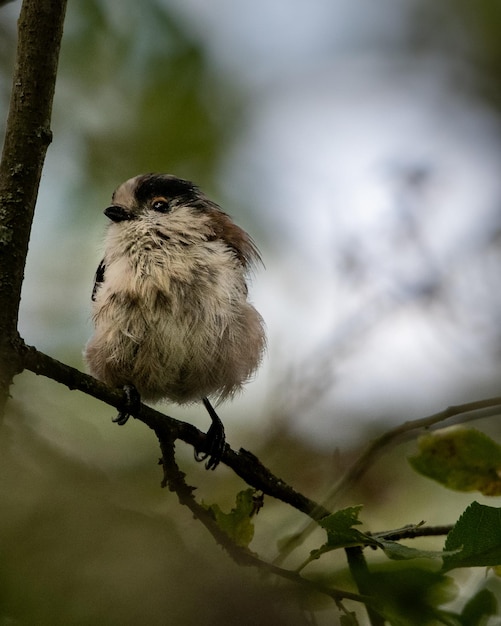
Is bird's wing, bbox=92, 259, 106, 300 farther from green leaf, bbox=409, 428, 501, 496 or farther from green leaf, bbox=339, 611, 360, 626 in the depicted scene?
green leaf, bbox=339, 611, 360, 626

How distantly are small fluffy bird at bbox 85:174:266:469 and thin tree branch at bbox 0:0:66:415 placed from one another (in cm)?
114

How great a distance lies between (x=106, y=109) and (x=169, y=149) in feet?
1.74

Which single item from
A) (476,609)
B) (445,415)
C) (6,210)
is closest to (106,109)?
(6,210)

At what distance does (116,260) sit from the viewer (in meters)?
3.65

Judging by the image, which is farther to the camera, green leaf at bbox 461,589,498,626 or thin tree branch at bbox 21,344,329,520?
thin tree branch at bbox 21,344,329,520

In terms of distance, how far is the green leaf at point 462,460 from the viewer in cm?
213

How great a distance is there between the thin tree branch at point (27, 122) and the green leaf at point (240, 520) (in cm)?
87

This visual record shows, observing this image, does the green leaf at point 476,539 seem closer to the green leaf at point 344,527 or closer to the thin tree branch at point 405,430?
the green leaf at point 344,527

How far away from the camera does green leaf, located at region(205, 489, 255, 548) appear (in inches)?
86.1

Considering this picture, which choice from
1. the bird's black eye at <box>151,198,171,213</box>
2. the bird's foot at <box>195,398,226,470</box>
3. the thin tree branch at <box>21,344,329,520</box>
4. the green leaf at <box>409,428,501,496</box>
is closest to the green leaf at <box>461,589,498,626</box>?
the green leaf at <box>409,428,501,496</box>

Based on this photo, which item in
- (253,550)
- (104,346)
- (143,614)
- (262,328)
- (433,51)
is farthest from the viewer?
(433,51)

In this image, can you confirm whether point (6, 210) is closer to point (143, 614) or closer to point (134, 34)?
point (143, 614)

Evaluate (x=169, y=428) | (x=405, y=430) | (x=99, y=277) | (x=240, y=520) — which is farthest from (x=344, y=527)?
(x=99, y=277)

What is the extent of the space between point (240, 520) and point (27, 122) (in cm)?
127
